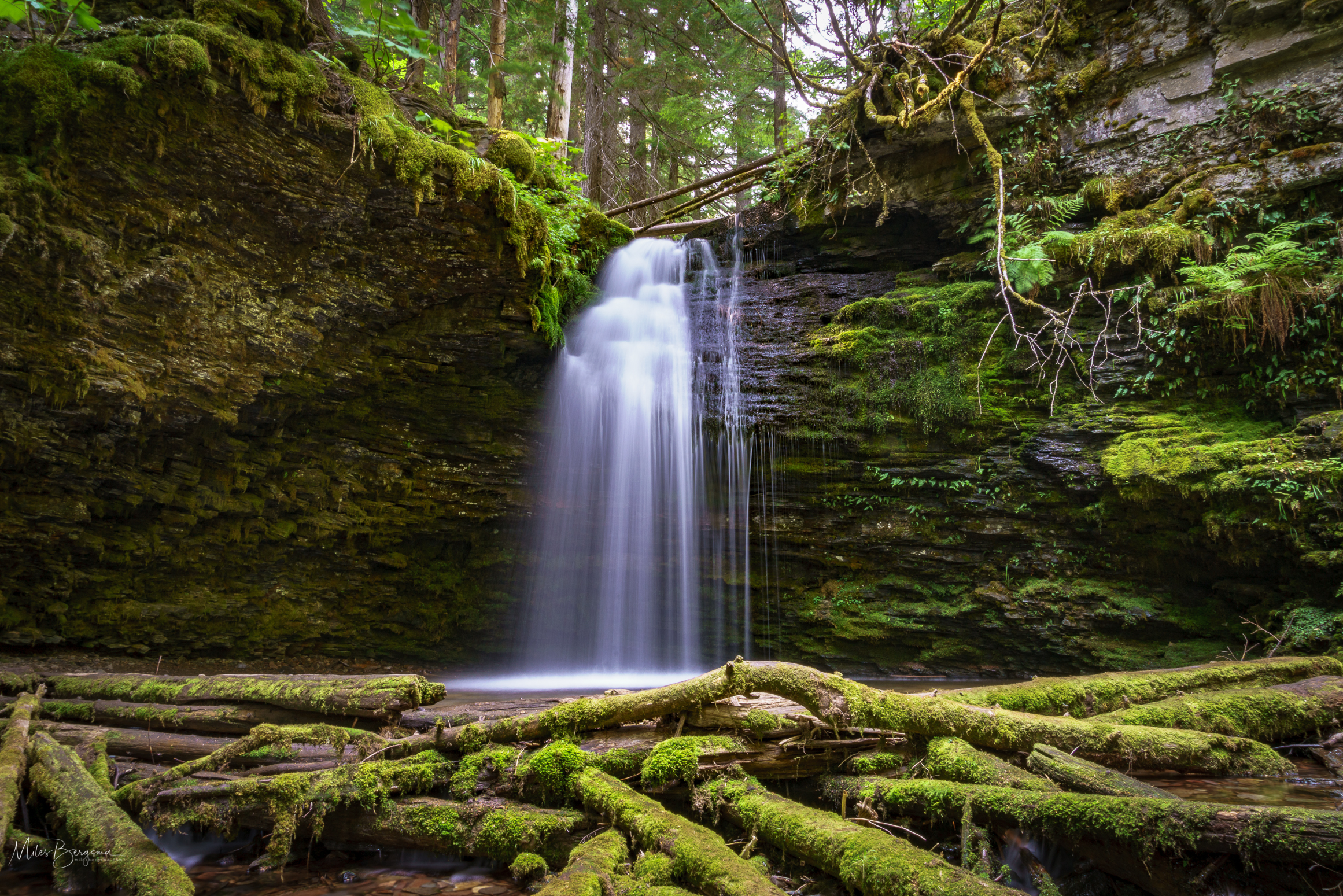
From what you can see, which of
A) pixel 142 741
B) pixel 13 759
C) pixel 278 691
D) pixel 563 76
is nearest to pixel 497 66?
pixel 563 76

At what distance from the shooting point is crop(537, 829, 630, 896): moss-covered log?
200cm

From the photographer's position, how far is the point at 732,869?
2109mm

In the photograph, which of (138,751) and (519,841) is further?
(138,751)

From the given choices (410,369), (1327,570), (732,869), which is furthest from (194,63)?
(1327,570)

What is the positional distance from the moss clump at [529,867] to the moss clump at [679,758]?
1.75ft

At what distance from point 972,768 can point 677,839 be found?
133 cm

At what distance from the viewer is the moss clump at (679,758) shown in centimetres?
279

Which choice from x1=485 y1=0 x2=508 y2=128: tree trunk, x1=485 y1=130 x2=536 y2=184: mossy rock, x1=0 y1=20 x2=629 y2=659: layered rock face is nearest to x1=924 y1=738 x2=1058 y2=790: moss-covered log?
x1=0 y1=20 x2=629 y2=659: layered rock face

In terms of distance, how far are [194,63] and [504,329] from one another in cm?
352

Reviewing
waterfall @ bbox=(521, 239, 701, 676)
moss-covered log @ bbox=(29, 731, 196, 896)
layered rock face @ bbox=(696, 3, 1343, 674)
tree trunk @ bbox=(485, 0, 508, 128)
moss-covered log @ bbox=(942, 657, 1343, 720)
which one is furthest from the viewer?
tree trunk @ bbox=(485, 0, 508, 128)

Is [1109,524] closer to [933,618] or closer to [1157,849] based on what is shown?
[933,618]

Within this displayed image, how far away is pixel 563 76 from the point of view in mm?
11977

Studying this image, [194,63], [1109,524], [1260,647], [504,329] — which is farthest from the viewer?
[504,329]

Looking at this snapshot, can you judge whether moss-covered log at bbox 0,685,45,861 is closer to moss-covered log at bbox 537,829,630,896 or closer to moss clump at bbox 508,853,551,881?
moss clump at bbox 508,853,551,881
